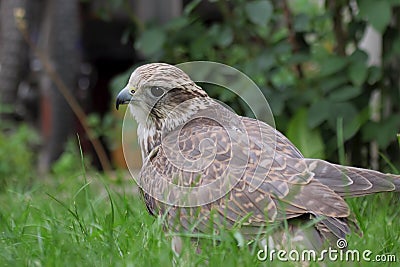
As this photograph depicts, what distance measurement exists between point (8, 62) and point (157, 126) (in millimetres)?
3465

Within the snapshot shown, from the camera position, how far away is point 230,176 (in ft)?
8.57

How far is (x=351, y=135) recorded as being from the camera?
4383 mm

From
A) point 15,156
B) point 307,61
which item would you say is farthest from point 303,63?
point 15,156

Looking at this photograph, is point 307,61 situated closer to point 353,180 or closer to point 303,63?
point 303,63

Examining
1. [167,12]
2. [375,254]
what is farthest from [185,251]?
[167,12]

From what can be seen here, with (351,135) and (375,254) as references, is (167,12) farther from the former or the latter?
(375,254)

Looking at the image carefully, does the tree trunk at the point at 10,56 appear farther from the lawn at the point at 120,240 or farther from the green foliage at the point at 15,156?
the lawn at the point at 120,240

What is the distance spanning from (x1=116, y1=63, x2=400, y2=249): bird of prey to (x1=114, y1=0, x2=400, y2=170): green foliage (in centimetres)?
150

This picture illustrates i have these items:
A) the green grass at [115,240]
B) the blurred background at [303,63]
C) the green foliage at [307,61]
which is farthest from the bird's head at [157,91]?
the green foliage at [307,61]

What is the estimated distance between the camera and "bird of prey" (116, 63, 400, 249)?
2.51 metres
